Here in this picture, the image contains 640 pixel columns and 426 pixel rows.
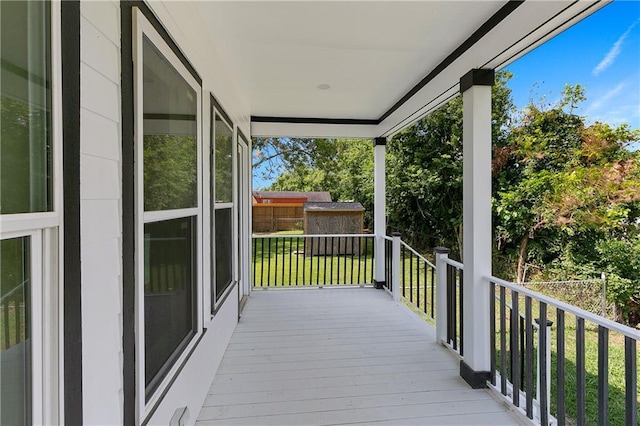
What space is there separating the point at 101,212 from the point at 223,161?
2.09 meters

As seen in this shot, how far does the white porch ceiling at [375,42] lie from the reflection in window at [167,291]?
1.51 meters

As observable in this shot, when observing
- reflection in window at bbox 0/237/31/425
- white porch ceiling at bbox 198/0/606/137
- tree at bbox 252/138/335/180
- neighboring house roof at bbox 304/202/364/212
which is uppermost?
tree at bbox 252/138/335/180

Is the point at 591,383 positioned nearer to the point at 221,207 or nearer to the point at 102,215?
the point at 221,207

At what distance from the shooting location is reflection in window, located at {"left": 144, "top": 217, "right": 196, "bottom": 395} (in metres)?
1.54

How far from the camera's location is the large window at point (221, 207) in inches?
105

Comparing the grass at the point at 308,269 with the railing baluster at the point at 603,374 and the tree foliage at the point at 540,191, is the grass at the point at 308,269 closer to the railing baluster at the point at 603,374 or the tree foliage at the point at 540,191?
the tree foliage at the point at 540,191

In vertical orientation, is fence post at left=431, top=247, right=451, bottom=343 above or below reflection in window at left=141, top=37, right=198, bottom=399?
below

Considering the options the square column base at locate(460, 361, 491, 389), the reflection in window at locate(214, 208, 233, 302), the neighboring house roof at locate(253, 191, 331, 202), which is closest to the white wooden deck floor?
the square column base at locate(460, 361, 491, 389)

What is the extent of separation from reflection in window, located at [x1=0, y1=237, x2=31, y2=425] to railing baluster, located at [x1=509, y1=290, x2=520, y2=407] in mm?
2629

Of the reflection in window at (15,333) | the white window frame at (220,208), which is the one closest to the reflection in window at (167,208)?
the white window frame at (220,208)

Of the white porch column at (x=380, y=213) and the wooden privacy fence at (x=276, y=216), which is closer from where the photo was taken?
the white porch column at (x=380, y=213)

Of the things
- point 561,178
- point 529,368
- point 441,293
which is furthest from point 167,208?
point 561,178

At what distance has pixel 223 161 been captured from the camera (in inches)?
123

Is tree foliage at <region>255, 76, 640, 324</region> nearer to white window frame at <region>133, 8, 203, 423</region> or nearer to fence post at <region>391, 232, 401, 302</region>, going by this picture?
fence post at <region>391, 232, 401, 302</region>
